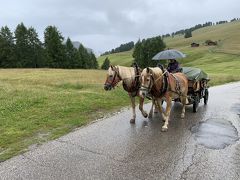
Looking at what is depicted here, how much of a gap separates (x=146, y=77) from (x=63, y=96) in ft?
30.4

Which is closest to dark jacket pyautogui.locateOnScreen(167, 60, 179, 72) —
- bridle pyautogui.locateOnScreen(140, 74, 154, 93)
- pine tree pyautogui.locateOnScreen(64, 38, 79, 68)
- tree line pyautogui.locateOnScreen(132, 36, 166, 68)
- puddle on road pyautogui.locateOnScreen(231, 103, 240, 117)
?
puddle on road pyautogui.locateOnScreen(231, 103, 240, 117)

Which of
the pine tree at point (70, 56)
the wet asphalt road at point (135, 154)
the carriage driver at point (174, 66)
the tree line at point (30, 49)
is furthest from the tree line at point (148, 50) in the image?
the wet asphalt road at point (135, 154)

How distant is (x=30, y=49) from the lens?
66.4 metres

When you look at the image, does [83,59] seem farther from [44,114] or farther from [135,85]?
[135,85]

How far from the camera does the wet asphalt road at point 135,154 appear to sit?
6.78 m

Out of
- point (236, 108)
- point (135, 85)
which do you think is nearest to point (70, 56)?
point (236, 108)

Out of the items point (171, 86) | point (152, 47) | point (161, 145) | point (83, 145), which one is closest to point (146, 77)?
point (171, 86)

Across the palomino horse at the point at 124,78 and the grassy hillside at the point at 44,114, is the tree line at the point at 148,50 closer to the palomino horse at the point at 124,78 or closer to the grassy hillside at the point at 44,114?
the grassy hillside at the point at 44,114

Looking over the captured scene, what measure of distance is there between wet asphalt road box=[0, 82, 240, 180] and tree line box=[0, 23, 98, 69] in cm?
5830

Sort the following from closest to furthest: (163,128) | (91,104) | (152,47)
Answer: (163,128), (91,104), (152,47)

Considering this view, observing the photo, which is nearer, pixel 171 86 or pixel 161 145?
pixel 161 145

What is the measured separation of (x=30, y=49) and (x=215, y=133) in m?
61.3

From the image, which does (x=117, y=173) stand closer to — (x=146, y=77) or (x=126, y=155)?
(x=126, y=155)

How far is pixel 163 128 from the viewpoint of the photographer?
1023 centimetres
